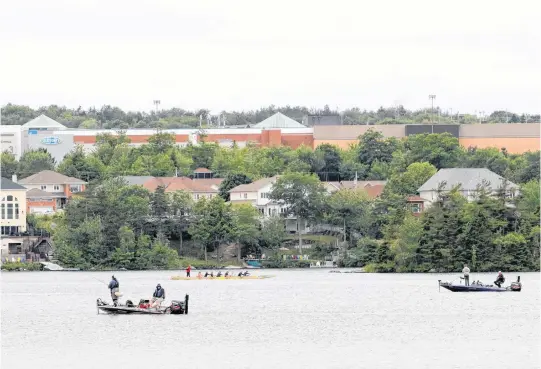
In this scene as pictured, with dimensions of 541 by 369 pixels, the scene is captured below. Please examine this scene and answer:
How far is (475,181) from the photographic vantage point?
130125 millimetres

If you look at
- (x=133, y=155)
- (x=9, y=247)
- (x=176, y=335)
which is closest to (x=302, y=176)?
(x=9, y=247)

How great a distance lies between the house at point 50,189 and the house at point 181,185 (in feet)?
15.4

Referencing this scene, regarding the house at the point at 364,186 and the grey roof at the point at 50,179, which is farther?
the grey roof at the point at 50,179

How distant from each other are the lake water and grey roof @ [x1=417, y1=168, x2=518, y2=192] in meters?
37.5

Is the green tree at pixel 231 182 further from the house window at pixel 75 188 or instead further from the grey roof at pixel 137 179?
the house window at pixel 75 188

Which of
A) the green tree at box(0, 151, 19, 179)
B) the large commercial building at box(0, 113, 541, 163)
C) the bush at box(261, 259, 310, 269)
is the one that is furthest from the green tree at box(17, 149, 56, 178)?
the bush at box(261, 259, 310, 269)

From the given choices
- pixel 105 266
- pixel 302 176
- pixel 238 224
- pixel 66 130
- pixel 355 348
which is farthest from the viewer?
pixel 66 130

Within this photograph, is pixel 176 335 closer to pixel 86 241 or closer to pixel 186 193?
pixel 86 241

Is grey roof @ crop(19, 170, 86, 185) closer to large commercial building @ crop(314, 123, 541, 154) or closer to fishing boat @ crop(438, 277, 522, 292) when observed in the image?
large commercial building @ crop(314, 123, 541, 154)

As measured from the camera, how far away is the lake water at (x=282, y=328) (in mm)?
55125

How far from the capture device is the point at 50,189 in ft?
476

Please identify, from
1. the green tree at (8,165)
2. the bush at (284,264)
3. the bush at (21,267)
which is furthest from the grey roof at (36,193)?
the bush at (284,264)

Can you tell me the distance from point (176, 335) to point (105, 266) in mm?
47989

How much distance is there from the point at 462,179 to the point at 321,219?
13.9 metres
